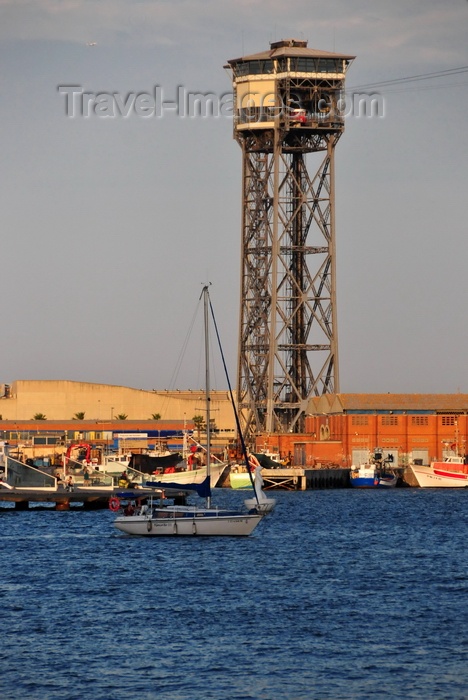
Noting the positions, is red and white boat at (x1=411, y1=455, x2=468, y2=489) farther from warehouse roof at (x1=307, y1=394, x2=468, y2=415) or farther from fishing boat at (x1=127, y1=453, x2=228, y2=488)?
fishing boat at (x1=127, y1=453, x2=228, y2=488)

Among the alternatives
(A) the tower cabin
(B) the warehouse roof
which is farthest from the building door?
(A) the tower cabin

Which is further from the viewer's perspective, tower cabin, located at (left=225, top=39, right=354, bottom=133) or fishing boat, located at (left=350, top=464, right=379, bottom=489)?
tower cabin, located at (left=225, top=39, right=354, bottom=133)

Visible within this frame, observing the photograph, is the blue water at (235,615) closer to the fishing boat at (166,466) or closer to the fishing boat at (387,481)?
the fishing boat at (166,466)

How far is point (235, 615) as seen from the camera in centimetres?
4931

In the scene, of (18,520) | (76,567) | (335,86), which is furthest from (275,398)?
(76,567)

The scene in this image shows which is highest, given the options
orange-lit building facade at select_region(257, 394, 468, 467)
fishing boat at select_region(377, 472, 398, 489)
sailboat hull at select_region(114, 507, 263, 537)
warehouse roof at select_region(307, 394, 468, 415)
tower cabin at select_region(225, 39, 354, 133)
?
tower cabin at select_region(225, 39, 354, 133)

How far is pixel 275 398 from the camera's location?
17988cm

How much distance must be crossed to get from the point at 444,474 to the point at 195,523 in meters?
72.9

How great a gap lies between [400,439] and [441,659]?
385ft

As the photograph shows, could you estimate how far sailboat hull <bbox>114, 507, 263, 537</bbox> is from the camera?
73375 mm

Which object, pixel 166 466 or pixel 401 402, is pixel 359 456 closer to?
pixel 401 402

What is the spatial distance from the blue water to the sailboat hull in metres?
0.51

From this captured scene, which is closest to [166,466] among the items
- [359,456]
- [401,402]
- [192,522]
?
[359,456]

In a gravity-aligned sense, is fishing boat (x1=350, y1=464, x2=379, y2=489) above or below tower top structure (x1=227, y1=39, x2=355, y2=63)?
below
